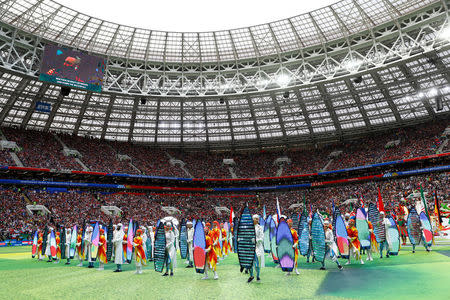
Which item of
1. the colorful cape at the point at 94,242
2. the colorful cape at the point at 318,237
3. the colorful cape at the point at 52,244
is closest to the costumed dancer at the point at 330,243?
the colorful cape at the point at 318,237

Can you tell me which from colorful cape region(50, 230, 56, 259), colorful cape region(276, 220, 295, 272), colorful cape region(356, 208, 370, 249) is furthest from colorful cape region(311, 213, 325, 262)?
colorful cape region(50, 230, 56, 259)

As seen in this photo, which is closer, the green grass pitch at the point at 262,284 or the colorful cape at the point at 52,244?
the green grass pitch at the point at 262,284

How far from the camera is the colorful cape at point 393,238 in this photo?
14.5 metres

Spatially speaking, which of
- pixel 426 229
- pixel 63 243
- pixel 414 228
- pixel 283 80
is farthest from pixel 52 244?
pixel 283 80

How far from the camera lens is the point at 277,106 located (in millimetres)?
40219

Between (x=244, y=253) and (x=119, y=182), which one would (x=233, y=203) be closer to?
(x=119, y=182)

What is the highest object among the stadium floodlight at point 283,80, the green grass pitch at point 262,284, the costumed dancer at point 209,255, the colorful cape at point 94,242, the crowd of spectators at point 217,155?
the stadium floodlight at point 283,80

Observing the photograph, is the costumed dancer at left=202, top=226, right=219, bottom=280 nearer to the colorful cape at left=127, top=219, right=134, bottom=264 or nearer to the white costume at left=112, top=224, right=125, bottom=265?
the white costume at left=112, top=224, right=125, bottom=265

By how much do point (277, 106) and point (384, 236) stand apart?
27409 mm

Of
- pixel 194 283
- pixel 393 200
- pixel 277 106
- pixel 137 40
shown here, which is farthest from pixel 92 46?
pixel 393 200

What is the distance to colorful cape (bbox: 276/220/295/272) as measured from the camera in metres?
11.0

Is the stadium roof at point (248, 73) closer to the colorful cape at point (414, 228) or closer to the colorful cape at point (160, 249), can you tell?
the colorful cape at point (414, 228)

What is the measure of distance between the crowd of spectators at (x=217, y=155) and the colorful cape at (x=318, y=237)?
34470 mm

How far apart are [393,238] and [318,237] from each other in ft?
16.7
